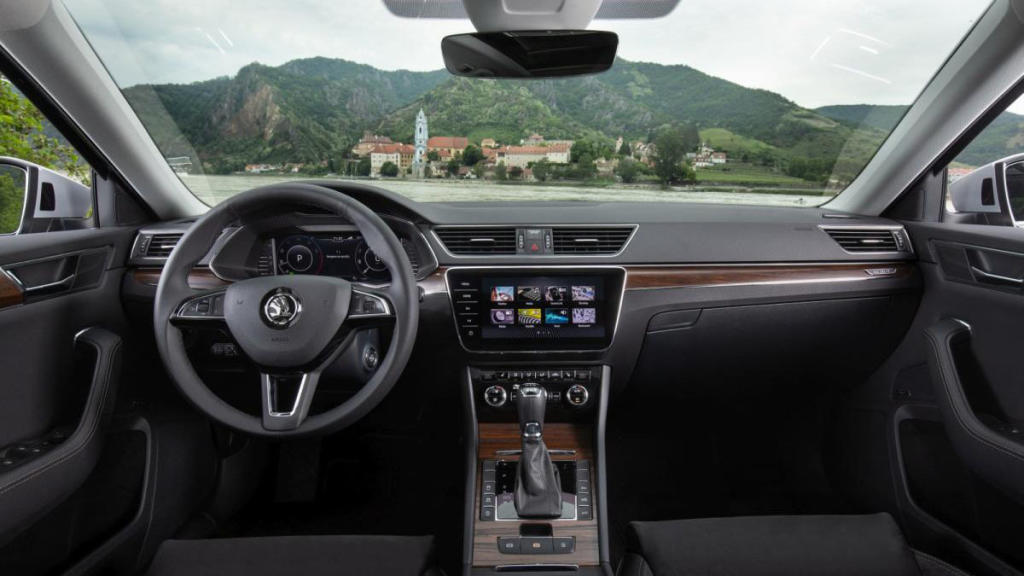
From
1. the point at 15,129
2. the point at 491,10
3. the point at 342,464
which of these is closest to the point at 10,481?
the point at 15,129

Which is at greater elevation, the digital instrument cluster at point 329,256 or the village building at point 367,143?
the village building at point 367,143

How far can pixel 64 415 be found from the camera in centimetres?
229

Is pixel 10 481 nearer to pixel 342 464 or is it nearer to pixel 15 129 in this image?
pixel 15 129

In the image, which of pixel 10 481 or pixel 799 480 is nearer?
pixel 10 481

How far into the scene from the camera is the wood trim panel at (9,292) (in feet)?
6.47

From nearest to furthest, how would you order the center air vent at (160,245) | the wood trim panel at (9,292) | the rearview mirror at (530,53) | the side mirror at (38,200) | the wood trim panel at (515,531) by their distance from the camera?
the wood trim panel at (9,292) < the rearview mirror at (530,53) < the side mirror at (38,200) < the wood trim panel at (515,531) < the center air vent at (160,245)

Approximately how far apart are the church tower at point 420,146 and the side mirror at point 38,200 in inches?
A: 47.5

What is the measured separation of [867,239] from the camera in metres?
2.68

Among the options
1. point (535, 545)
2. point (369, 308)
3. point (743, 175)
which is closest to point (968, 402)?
point (743, 175)

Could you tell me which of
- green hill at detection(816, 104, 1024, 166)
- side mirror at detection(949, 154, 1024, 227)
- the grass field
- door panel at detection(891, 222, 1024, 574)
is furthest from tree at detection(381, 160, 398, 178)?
Result: side mirror at detection(949, 154, 1024, 227)

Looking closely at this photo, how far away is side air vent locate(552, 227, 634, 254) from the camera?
2.53 meters

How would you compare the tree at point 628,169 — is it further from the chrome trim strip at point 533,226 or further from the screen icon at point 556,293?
the screen icon at point 556,293

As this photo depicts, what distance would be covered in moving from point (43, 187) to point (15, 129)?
0.67 feet

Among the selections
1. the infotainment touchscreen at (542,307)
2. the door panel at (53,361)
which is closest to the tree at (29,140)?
the door panel at (53,361)
